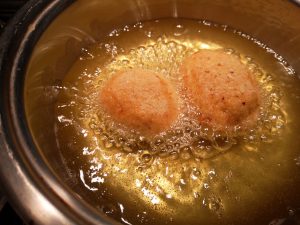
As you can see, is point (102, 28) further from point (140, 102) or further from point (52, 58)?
point (140, 102)

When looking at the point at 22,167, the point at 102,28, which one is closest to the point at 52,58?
the point at 102,28

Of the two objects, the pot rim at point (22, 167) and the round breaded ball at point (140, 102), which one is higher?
the round breaded ball at point (140, 102)

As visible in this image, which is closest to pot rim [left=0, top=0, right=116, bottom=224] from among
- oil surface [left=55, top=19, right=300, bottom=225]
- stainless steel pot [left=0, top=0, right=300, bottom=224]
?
stainless steel pot [left=0, top=0, right=300, bottom=224]

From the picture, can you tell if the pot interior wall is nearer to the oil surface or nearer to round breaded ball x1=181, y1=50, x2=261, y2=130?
the oil surface

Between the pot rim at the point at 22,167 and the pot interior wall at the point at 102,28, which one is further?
the pot interior wall at the point at 102,28

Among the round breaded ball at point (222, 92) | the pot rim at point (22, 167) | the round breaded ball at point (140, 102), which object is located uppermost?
the round breaded ball at point (222, 92)

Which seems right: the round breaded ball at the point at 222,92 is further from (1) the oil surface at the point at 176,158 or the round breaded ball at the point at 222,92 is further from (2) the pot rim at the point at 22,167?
(2) the pot rim at the point at 22,167

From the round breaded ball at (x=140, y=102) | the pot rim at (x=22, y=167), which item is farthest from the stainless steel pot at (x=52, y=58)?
the round breaded ball at (x=140, y=102)
